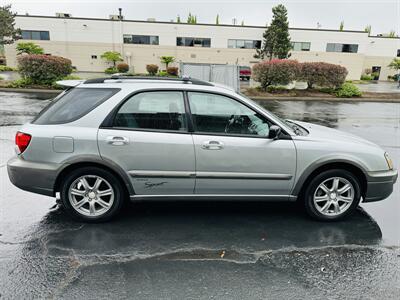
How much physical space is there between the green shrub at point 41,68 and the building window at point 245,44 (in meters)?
25.6

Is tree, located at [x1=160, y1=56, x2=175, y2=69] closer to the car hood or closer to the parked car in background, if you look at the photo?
the parked car in background

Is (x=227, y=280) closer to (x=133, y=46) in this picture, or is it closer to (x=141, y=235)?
(x=141, y=235)

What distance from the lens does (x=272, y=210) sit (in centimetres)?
424

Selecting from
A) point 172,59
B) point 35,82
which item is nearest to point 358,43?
point 172,59

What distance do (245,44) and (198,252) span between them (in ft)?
133

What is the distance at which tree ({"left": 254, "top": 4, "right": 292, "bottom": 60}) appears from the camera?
39.0 m

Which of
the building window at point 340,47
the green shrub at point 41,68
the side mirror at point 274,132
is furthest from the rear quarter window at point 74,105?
the building window at point 340,47

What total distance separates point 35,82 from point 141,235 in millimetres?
18984

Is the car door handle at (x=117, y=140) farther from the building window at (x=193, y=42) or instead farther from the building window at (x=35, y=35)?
the building window at (x=35, y=35)

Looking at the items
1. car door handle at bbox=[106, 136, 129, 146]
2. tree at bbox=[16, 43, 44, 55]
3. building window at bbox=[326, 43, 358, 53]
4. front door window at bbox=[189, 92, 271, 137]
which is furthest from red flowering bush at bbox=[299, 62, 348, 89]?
tree at bbox=[16, 43, 44, 55]

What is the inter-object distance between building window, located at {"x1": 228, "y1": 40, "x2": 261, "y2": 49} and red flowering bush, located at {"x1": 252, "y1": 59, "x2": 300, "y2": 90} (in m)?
21.0

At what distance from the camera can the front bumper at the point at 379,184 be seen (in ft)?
12.4

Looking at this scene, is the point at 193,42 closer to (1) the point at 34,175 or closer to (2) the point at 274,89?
(2) the point at 274,89

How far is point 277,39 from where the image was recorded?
39062mm
